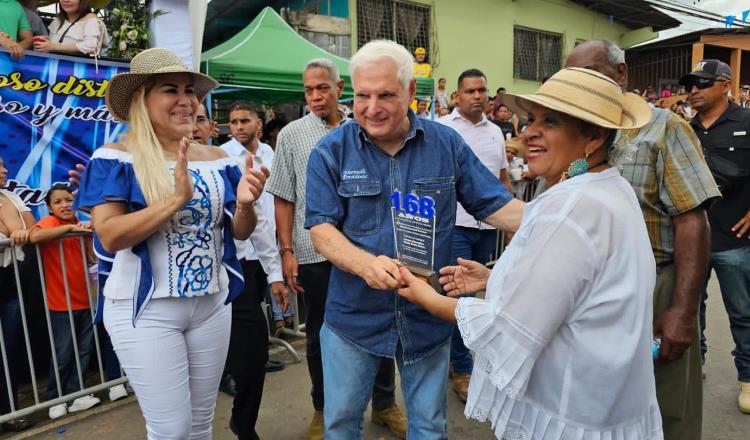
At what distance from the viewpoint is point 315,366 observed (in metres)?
3.28

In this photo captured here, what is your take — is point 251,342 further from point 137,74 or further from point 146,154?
point 137,74

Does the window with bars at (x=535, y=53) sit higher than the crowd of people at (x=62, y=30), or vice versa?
the window with bars at (x=535, y=53)

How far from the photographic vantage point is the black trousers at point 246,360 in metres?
2.87

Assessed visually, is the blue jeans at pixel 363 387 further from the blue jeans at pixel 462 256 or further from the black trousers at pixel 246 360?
the blue jeans at pixel 462 256

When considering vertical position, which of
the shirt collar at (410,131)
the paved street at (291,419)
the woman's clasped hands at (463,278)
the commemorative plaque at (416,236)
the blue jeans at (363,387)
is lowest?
the paved street at (291,419)

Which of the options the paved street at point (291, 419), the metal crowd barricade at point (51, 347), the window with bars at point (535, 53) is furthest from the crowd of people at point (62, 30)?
the window with bars at point (535, 53)

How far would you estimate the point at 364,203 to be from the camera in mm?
2078

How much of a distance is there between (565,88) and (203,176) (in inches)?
58.2

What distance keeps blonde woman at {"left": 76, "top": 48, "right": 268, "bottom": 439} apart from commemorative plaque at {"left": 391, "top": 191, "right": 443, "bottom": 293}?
0.62 meters

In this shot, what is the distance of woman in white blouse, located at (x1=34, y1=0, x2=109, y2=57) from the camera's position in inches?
173

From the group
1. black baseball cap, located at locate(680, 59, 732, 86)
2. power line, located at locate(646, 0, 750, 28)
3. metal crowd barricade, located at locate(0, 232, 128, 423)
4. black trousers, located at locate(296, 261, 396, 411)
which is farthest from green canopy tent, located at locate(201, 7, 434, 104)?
power line, located at locate(646, 0, 750, 28)

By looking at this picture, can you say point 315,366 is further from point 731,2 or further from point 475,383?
point 731,2

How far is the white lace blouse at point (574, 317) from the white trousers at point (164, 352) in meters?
1.18

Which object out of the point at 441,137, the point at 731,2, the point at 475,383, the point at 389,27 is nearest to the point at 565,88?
the point at 441,137
